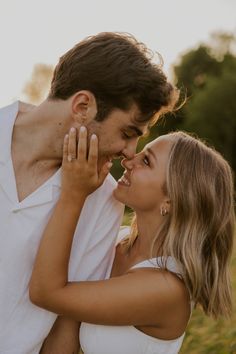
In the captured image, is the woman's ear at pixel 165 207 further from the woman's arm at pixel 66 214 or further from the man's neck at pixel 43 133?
the man's neck at pixel 43 133

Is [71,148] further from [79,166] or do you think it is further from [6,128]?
[6,128]

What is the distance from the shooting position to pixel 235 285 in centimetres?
722

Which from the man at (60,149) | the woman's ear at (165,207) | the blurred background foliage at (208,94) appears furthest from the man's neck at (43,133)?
Result: the blurred background foliage at (208,94)

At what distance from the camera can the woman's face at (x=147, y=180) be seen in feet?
11.4

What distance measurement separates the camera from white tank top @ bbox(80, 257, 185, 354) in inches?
131

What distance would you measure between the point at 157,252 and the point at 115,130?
0.80 meters

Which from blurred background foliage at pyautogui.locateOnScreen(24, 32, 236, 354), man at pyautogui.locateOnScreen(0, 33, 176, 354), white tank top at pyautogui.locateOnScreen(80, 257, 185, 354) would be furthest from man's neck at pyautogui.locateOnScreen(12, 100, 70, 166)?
blurred background foliage at pyautogui.locateOnScreen(24, 32, 236, 354)

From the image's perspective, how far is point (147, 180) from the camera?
11.4 ft

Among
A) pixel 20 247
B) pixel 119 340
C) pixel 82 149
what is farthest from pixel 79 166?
pixel 119 340

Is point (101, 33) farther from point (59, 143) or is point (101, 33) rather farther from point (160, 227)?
point (160, 227)

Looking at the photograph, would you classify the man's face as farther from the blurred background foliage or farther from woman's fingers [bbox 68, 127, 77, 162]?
the blurred background foliage

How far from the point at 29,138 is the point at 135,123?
0.58m

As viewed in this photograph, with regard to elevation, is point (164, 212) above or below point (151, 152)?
below

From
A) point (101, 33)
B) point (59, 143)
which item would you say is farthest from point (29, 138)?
point (101, 33)
